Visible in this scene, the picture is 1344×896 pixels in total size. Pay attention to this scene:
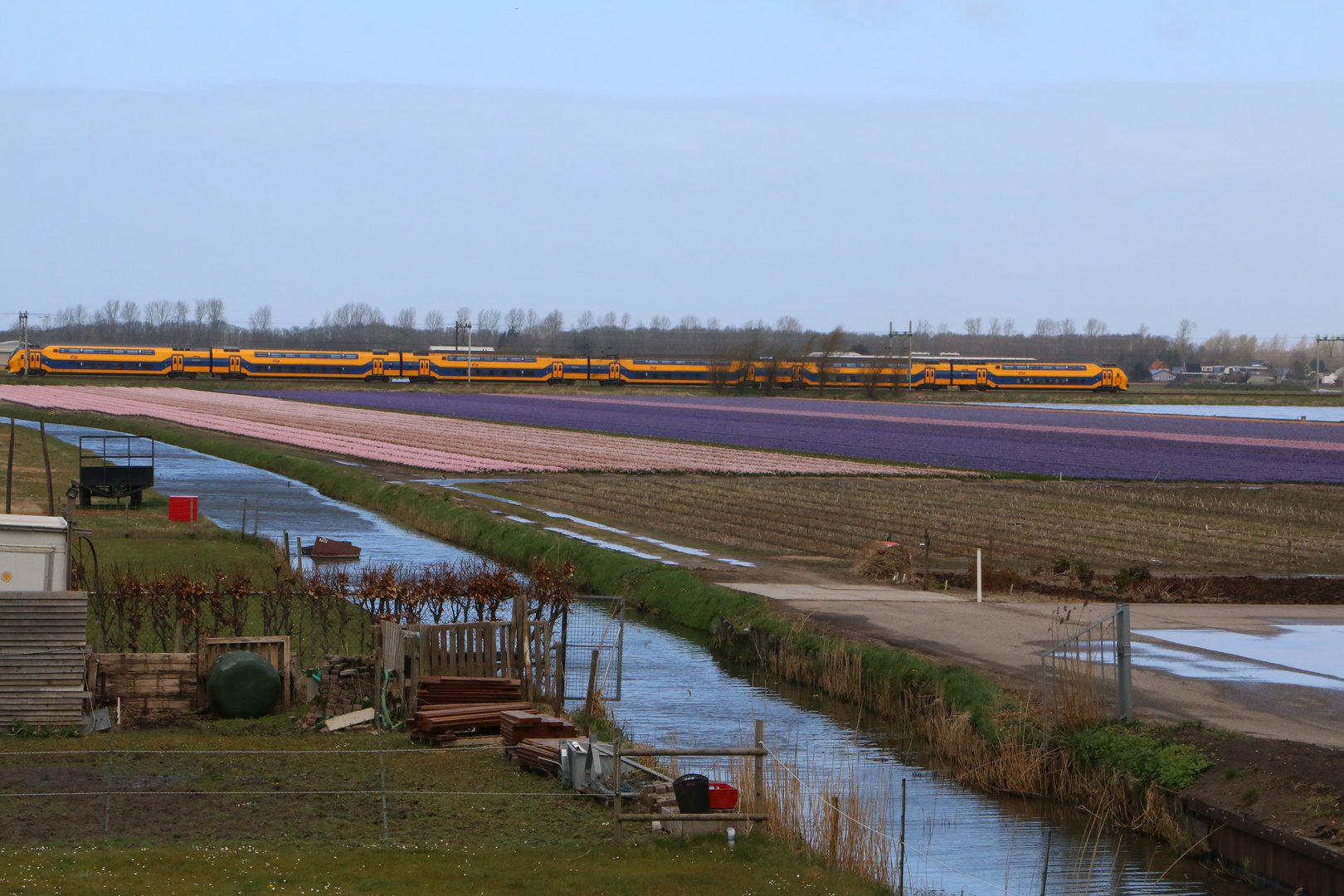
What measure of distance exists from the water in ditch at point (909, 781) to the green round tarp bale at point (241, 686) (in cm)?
503

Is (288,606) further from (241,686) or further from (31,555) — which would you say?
(241,686)

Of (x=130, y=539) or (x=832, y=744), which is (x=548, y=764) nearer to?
(x=832, y=744)

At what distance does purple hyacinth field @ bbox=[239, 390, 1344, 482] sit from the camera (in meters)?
68.2

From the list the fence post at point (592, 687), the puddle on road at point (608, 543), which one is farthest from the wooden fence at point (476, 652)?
the puddle on road at point (608, 543)

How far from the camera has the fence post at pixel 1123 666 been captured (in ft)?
58.5

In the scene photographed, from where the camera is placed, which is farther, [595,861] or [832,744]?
[832,744]

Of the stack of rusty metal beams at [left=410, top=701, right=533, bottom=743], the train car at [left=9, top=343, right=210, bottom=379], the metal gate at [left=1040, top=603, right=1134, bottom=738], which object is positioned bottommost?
the stack of rusty metal beams at [left=410, top=701, right=533, bottom=743]

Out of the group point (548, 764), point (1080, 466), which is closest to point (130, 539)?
point (548, 764)

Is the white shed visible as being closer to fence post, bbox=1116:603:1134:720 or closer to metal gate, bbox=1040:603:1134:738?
metal gate, bbox=1040:603:1134:738

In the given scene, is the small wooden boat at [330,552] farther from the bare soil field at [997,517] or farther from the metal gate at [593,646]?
the bare soil field at [997,517]

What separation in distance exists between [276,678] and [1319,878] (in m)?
13.3

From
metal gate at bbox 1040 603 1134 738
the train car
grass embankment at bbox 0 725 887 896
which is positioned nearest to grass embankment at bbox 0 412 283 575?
grass embankment at bbox 0 725 887 896

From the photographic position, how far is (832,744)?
20266 mm

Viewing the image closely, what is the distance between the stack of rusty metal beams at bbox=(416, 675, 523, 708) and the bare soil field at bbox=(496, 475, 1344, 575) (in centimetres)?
1673
